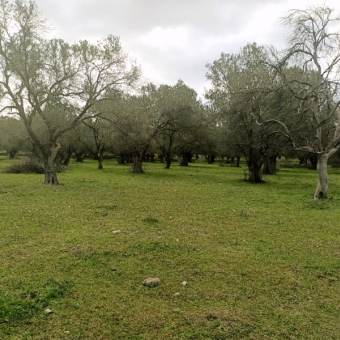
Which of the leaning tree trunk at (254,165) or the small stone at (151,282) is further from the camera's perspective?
the leaning tree trunk at (254,165)

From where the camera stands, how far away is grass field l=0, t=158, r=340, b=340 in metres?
4.29

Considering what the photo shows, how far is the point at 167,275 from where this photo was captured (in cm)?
589

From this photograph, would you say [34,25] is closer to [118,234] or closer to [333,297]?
[118,234]

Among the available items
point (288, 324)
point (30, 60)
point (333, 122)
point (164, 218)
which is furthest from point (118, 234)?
point (333, 122)

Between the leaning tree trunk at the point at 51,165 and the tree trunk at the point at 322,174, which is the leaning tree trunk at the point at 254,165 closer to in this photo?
the tree trunk at the point at 322,174

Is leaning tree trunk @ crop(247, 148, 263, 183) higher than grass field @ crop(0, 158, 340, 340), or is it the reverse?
leaning tree trunk @ crop(247, 148, 263, 183)

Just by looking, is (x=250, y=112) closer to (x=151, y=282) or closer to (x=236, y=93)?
(x=236, y=93)

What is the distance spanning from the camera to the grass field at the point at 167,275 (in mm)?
4289

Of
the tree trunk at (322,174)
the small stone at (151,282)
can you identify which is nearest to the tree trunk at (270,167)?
the tree trunk at (322,174)

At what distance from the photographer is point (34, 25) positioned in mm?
17625

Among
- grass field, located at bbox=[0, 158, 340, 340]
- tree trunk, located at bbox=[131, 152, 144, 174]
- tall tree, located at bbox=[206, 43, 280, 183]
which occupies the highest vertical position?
tall tree, located at bbox=[206, 43, 280, 183]

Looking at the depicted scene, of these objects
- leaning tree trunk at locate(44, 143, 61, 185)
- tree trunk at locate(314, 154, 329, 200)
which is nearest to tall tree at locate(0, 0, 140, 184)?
leaning tree trunk at locate(44, 143, 61, 185)

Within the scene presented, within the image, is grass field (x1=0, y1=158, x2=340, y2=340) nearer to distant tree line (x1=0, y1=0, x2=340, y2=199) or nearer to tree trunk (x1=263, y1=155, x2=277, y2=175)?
distant tree line (x1=0, y1=0, x2=340, y2=199)

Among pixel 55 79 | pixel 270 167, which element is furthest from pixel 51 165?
pixel 270 167
